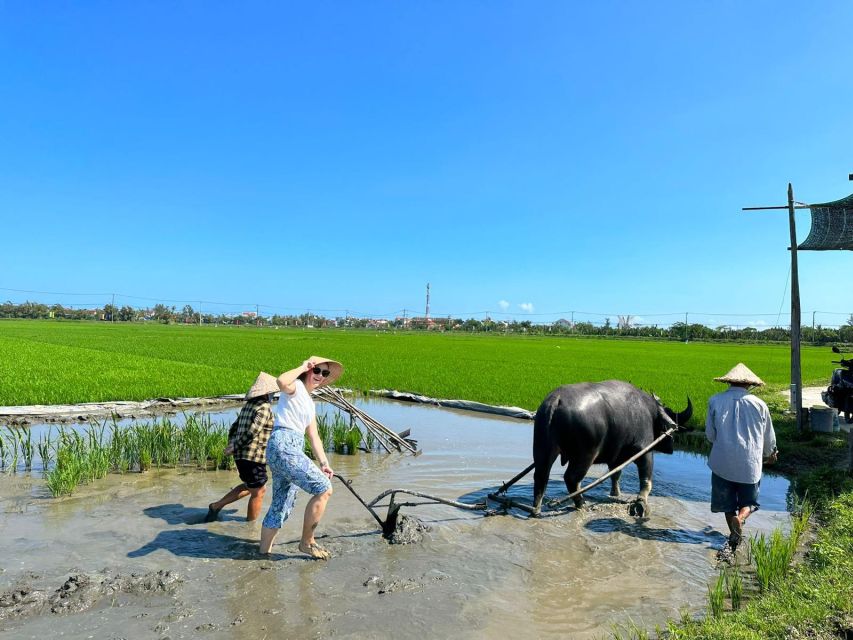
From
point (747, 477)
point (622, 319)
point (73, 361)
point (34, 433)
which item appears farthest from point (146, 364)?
point (622, 319)

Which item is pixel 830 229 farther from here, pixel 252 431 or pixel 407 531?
pixel 252 431

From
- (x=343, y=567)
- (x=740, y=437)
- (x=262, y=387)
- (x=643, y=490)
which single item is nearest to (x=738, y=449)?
(x=740, y=437)

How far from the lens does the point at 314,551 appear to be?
14.1ft

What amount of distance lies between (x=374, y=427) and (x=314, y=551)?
3.74m

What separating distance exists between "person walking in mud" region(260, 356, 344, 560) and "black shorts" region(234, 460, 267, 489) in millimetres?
641

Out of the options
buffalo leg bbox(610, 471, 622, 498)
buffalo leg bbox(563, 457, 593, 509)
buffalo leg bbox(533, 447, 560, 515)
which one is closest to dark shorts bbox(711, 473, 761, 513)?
buffalo leg bbox(563, 457, 593, 509)

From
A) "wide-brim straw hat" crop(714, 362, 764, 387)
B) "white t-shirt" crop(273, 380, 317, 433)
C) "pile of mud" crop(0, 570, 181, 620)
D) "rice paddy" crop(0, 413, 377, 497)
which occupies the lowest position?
"pile of mud" crop(0, 570, 181, 620)

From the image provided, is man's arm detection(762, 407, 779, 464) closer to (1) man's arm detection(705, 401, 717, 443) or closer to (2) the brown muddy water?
(1) man's arm detection(705, 401, 717, 443)

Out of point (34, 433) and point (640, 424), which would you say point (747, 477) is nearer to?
point (640, 424)

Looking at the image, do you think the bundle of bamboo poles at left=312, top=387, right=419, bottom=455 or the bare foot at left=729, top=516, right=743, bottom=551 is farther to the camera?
the bundle of bamboo poles at left=312, top=387, right=419, bottom=455

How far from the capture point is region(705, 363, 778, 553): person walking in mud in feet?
15.5

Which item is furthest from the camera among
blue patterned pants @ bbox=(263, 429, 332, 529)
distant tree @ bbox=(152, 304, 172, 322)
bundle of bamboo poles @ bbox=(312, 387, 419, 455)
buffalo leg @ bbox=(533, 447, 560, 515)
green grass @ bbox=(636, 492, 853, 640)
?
distant tree @ bbox=(152, 304, 172, 322)

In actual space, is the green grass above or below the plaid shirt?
below

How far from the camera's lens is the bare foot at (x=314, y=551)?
14.0 ft
